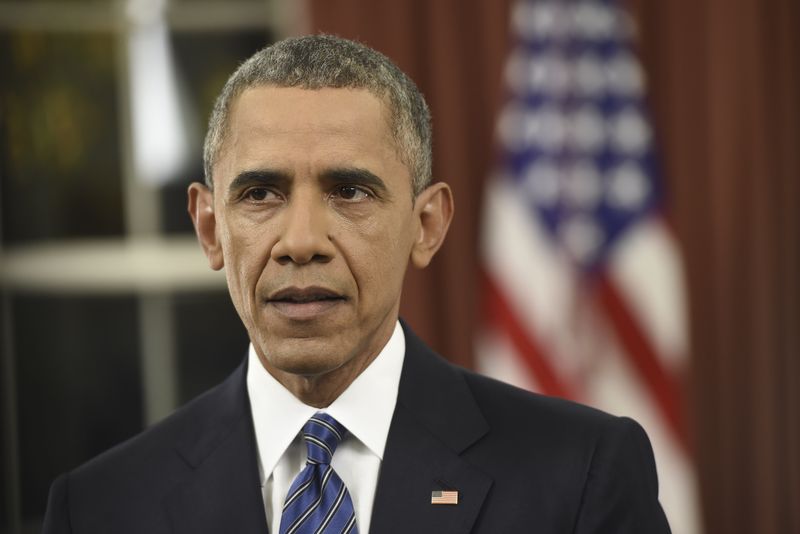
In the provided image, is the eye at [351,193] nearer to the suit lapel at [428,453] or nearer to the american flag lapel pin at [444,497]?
the suit lapel at [428,453]

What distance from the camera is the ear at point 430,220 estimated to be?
5.51ft

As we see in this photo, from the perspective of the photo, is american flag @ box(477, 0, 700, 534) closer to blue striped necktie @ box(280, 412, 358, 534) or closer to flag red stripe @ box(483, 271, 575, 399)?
flag red stripe @ box(483, 271, 575, 399)

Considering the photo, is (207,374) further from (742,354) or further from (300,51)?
(300,51)

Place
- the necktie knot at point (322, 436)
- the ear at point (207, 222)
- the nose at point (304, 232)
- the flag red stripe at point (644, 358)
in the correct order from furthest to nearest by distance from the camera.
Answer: the flag red stripe at point (644, 358)
the ear at point (207, 222)
the necktie knot at point (322, 436)
the nose at point (304, 232)

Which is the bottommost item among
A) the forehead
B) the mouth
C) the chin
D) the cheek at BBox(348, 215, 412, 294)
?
the chin

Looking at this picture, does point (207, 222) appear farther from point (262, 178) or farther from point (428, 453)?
point (428, 453)

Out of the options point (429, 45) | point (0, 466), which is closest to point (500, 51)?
point (429, 45)

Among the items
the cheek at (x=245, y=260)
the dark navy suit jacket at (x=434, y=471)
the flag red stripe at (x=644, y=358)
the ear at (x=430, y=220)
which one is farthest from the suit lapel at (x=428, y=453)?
the flag red stripe at (x=644, y=358)

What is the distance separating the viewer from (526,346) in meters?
3.84

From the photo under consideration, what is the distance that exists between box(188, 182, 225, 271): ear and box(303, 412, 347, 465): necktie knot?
27 cm

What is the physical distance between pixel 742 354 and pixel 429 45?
1.56m

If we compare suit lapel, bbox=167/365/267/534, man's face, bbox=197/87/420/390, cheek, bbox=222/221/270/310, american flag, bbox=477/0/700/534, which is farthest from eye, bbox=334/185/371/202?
american flag, bbox=477/0/700/534

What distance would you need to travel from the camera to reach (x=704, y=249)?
4.07m

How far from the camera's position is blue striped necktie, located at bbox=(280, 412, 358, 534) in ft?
5.03
